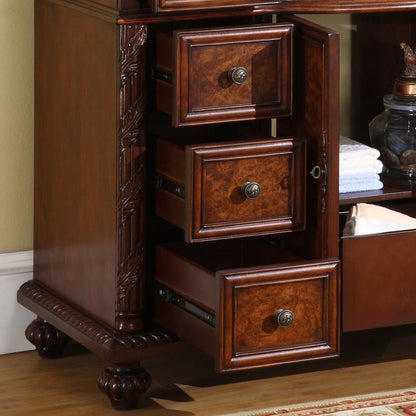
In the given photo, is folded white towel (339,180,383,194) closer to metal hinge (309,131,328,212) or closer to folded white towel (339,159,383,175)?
folded white towel (339,159,383,175)

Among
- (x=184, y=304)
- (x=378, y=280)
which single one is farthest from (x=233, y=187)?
(x=378, y=280)

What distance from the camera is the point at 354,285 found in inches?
87.2

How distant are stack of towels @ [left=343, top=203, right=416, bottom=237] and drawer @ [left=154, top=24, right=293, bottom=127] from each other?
27cm

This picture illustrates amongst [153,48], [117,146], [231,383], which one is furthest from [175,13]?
[231,383]

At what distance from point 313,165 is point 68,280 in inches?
22.2

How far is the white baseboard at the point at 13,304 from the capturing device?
8.38 ft

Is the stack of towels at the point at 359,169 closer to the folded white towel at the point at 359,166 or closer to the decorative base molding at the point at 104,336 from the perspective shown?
the folded white towel at the point at 359,166

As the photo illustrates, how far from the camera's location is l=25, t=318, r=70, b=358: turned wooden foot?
99.6 inches

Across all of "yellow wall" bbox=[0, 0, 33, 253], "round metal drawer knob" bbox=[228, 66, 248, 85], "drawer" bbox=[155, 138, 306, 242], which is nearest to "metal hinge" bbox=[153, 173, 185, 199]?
"drawer" bbox=[155, 138, 306, 242]

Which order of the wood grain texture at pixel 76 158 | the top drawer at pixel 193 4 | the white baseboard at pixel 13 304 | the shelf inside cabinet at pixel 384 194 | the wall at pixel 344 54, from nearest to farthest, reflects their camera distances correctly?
the top drawer at pixel 193 4
the wood grain texture at pixel 76 158
the shelf inside cabinet at pixel 384 194
the white baseboard at pixel 13 304
the wall at pixel 344 54

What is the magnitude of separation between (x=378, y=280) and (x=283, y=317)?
25 centimetres

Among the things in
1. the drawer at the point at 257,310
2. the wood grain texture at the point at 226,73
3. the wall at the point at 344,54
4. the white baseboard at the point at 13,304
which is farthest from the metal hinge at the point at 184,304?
the wall at the point at 344,54

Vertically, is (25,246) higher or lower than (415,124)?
lower

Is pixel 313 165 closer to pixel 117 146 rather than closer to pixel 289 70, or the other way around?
pixel 289 70
